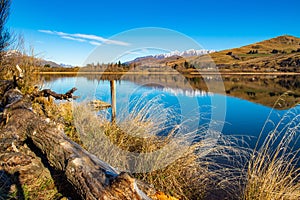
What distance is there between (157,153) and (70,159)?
138cm

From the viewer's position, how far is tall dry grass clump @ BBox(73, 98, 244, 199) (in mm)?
3830

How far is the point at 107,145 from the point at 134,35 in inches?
81.5

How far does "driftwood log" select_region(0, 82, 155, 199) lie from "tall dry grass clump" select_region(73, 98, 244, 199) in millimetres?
742

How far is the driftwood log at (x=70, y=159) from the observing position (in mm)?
2499

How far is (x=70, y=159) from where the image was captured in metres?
3.22

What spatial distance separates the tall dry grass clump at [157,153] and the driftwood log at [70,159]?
74cm

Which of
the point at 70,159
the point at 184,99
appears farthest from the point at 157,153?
the point at 184,99

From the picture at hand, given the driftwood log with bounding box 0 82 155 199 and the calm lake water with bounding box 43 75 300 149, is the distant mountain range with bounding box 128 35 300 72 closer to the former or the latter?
the calm lake water with bounding box 43 75 300 149

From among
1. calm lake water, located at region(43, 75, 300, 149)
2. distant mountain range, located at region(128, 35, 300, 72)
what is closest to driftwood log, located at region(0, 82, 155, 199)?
calm lake water, located at region(43, 75, 300, 149)

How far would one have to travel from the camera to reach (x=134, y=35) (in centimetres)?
466

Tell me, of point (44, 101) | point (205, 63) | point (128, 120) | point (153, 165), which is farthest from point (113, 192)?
point (44, 101)

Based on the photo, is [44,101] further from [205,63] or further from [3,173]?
[205,63]

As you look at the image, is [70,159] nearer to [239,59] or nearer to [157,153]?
[157,153]

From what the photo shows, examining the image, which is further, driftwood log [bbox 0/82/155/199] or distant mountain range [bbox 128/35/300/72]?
distant mountain range [bbox 128/35/300/72]
